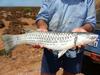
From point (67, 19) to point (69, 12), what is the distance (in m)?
0.11

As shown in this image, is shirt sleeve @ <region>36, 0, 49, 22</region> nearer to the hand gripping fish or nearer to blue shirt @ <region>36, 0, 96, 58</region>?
blue shirt @ <region>36, 0, 96, 58</region>

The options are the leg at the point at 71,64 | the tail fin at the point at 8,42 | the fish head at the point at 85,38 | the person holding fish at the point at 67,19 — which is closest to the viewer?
the fish head at the point at 85,38

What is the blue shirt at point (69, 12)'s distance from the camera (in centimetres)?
533

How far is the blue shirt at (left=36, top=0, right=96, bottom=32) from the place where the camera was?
5332mm

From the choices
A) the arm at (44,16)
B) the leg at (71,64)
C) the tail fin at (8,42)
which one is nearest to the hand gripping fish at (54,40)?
the tail fin at (8,42)

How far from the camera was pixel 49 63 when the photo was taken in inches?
220

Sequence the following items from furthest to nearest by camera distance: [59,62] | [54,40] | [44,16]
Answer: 1. [59,62]
2. [44,16]
3. [54,40]

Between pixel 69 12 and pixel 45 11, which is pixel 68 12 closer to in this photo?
pixel 69 12

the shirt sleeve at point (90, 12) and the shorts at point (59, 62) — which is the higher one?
the shirt sleeve at point (90, 12)

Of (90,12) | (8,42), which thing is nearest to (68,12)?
(90,12)

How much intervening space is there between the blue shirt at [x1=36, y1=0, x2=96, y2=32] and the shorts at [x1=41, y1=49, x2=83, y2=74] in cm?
44

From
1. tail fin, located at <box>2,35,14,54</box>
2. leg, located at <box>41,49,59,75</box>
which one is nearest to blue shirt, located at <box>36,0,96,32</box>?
leg, located at <box>41,49,59,75</box>

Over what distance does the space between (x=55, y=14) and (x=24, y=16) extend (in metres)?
19.9

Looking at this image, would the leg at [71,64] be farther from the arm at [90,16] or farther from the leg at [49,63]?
the arm at [90,16]
